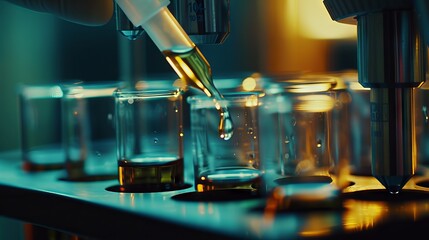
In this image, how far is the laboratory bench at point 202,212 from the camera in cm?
55

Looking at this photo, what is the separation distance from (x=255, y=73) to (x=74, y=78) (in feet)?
1.62

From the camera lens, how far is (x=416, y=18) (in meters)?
0.67

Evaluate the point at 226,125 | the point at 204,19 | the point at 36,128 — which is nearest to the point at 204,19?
the point at 204,19

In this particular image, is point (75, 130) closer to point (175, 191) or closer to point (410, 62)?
point (175, 191)

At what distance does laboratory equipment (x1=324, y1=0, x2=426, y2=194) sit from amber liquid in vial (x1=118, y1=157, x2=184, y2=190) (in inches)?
9.1

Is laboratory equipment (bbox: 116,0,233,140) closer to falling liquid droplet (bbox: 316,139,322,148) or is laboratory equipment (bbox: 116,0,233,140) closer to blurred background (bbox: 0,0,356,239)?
falling liquid droplet (bbox: 316,139,322,148)

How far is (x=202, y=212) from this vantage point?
2.12 feet

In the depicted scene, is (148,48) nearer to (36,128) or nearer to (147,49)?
(147,49)

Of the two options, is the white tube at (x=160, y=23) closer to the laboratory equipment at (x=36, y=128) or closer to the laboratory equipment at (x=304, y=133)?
the laboratory equipment at (x=304, y=133)

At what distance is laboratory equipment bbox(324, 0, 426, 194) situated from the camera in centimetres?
67

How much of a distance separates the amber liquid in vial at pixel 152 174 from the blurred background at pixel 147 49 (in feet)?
1.44

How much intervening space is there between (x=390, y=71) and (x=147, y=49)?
1079 millimetres

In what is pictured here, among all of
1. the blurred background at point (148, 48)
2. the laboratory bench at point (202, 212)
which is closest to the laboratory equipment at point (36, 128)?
the laboratory bench at point (202, 212)

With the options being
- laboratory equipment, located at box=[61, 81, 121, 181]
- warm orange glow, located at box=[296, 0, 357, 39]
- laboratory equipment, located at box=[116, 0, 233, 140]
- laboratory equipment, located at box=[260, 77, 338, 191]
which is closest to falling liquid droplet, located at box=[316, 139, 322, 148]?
laboratory equipment, located at box=[260, 77, 338, 191]
